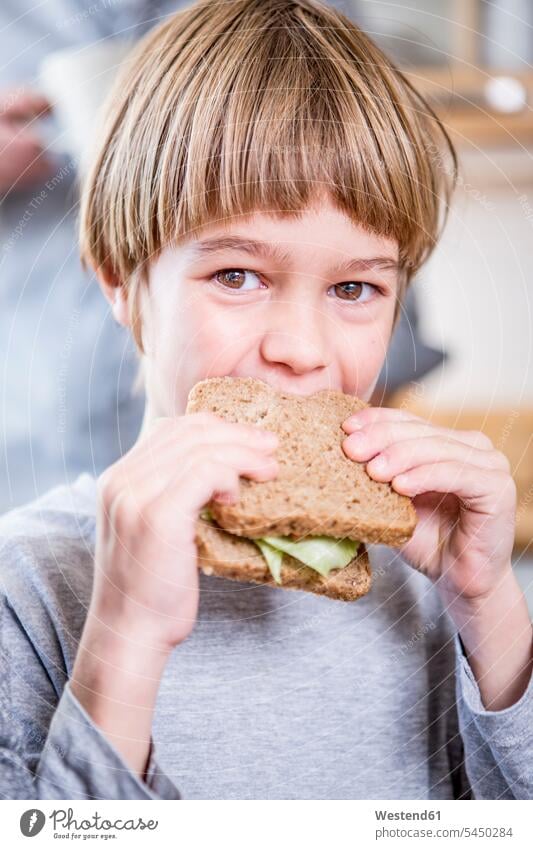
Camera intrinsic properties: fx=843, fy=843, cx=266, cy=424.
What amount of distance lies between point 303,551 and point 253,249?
0.23 metres

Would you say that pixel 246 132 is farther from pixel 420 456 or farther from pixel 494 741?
pixel 494 741

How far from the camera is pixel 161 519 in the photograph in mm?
544

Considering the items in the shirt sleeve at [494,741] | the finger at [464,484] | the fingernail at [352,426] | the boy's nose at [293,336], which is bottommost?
the shirt sleeve at [494,741]

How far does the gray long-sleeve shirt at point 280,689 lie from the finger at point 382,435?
17 cm

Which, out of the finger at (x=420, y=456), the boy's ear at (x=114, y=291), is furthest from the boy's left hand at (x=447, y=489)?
the boy's ear at (x=114, y=291)

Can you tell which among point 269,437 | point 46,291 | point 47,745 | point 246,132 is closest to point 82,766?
point 47,745

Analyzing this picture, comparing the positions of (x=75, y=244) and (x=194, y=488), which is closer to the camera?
(x=194, y=488)

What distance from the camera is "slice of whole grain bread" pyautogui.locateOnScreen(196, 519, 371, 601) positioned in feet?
1.89

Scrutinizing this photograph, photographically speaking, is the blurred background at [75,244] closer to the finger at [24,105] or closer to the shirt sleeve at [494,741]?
the finger at [24,105]

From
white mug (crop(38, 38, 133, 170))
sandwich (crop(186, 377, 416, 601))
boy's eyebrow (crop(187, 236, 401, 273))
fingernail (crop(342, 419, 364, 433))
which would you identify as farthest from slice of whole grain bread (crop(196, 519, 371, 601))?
white mug (crop(38, 38, 133, 170))

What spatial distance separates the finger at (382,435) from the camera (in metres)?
0.63

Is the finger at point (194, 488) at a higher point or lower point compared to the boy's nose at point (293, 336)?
lower

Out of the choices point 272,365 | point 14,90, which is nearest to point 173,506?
point 272,365

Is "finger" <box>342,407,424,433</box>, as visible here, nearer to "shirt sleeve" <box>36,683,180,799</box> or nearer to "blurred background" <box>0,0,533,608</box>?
"blurred background" <box>0,0,533,608</box>
